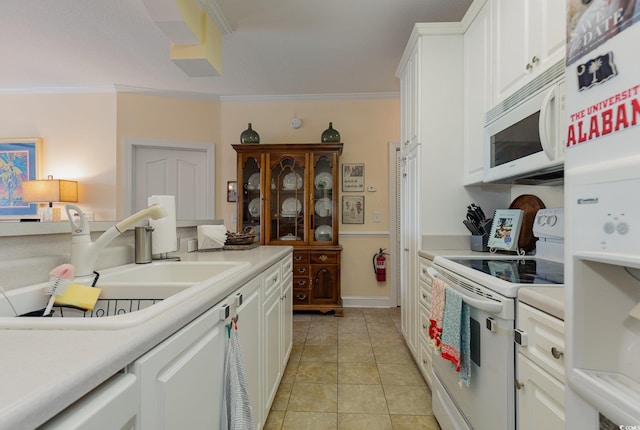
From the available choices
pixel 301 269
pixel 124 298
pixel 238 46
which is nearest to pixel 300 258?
pixel 301 269

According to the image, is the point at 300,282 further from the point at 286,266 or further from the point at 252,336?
Answer: the point at 252,336

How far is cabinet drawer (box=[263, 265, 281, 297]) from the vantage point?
1562 mm

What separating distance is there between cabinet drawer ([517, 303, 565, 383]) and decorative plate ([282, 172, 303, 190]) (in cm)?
275

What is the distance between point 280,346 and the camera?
1.86 metres

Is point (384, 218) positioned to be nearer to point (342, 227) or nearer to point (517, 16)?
point (342, 227)

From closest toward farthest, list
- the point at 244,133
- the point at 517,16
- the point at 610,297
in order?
the point at 610,297
the point at 517,16
the point at 244,133

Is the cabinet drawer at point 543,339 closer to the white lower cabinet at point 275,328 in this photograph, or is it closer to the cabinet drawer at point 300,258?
the white lower cabinet at point 275,328

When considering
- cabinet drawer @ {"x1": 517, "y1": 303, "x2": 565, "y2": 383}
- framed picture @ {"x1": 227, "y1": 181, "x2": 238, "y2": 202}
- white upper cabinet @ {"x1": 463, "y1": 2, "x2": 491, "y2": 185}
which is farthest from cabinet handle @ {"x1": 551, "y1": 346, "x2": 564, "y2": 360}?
framed picture @ {"x1": 227, "y1": 181, "x2": 238, "y2": 202}

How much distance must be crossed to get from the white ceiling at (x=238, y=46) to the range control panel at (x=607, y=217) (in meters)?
2.13

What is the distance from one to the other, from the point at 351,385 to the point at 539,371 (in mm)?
1335

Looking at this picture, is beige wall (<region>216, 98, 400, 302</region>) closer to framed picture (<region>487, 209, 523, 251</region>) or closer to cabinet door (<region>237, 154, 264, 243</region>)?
cabinet door (<region>237, 154, 264, 243</region>)

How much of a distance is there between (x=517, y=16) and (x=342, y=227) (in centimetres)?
257

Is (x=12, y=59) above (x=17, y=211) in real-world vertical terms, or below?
above

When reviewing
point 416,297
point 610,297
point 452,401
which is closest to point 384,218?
point 416,297
